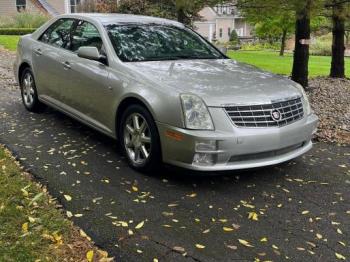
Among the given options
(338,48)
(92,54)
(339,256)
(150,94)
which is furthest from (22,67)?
(338,48)

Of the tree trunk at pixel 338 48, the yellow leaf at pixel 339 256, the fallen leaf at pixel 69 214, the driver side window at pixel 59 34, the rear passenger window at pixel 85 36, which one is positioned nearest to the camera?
the yellow leaf at pixel 339 256

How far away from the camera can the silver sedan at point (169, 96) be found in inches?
169

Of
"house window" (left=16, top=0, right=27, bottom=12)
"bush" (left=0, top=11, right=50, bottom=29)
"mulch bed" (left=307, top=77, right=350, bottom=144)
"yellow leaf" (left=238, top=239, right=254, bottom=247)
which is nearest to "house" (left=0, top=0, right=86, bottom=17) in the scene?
"house window" (left=16, top=0, right=27, bottom=12)

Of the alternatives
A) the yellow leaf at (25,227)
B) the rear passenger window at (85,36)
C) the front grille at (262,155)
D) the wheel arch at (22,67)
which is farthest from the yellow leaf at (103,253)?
the wheel arch at (22,67)

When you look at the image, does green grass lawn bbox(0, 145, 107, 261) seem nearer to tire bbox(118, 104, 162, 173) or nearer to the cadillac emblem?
tire bbox(118, 104, 162, 173)

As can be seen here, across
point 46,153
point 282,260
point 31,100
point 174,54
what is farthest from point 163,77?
point 31,100

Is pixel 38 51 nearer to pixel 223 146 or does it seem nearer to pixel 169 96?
pixel 169 96

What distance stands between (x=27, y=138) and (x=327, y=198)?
368 cm

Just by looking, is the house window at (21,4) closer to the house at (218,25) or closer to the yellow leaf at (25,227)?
the house at (218,25)

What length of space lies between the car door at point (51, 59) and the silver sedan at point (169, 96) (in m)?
0.02

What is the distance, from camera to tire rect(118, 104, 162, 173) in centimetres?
458

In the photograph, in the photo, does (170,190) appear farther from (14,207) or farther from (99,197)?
(14,207)

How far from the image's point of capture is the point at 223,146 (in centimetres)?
421

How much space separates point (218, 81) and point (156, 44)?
1267mm
